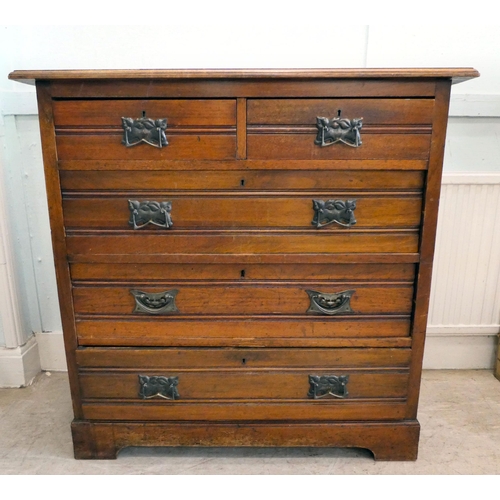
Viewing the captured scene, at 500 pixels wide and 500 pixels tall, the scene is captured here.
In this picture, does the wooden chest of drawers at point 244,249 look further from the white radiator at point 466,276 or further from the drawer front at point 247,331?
the white radiator at point 466,276

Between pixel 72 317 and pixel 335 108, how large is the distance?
1.14 metres

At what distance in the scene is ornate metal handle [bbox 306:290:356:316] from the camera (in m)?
1.58

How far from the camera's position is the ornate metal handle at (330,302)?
1580 millimetres

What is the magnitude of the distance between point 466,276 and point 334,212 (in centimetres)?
108

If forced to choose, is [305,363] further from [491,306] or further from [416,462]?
[491,306]

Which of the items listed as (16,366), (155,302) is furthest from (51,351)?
(155,302)

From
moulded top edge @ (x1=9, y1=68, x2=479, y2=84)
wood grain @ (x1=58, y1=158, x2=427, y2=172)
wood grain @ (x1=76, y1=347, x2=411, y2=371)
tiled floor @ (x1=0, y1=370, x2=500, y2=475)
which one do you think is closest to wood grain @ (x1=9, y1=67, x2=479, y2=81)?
moulded top edge @ (x1=9, y1=68, x2=479, y2=84)

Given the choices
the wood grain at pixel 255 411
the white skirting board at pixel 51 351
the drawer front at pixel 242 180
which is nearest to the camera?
the drawer front at pixel 242 180

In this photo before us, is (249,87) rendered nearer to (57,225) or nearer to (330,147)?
(330,147)

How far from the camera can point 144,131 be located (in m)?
1.44

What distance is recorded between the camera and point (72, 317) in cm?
161

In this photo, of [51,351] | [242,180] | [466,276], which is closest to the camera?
[242,180]

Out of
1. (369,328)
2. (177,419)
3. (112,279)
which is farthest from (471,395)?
(112,279)

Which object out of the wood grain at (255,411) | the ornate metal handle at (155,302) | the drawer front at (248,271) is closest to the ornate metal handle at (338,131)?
the drawer front at (248,271)
